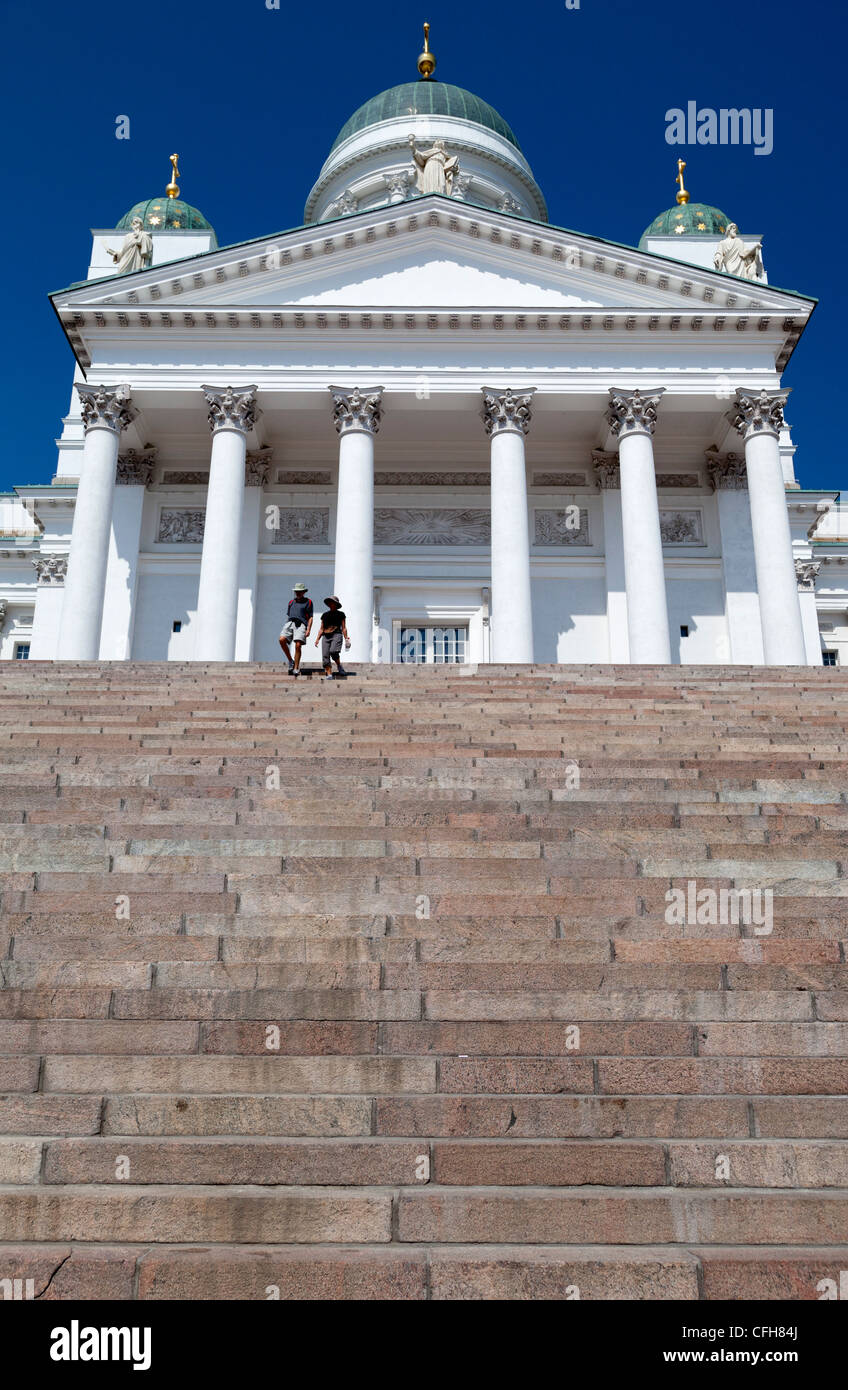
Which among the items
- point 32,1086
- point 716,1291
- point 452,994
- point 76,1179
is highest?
point 452,994

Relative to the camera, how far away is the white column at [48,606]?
31766 mm

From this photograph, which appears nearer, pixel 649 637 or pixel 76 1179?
pixel 76 1179

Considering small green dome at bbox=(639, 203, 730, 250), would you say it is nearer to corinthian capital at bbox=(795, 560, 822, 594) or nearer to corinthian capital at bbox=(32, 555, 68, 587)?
corinthian capital at bbox=(795, 560, 822, 594)

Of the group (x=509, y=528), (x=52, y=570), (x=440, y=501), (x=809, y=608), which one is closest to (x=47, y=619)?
(x=52, y=570)

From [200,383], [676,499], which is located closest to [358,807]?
[200,383]

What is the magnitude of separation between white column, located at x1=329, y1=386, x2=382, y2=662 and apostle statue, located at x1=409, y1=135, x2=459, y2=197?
681 cm

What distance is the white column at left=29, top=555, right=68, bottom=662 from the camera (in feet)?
104

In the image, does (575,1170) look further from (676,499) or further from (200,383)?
(676,499)

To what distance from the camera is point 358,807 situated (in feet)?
29.0

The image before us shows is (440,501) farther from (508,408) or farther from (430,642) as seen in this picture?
(508,408)

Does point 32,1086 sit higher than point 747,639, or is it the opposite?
point 747,639
